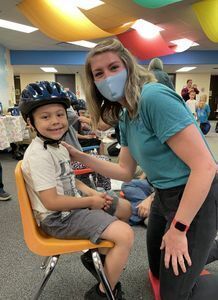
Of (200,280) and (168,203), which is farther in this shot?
(200,280)

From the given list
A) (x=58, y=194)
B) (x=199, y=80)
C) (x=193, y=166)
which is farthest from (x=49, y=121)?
(x=199, y=80)

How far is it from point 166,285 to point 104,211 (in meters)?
0.44

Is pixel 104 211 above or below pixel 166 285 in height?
above

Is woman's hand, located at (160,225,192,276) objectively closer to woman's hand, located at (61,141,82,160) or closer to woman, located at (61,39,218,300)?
woman, located at (61,39,218,300)

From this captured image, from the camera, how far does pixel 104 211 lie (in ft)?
4.49

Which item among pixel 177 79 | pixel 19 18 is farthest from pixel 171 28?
pixel 177 79

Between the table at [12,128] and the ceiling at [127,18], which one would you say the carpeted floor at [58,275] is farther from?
the ceiling at [127,18]

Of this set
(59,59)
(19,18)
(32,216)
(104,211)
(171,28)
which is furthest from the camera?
(59,59)

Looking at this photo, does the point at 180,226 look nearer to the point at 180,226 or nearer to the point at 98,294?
the point at 180,226

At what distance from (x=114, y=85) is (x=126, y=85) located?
58 mm

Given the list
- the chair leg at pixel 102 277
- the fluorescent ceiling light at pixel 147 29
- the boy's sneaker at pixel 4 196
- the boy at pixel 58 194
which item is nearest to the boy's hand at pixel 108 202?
the boy at pixel 58 194

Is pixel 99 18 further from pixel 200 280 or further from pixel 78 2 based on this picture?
pixel 200 280

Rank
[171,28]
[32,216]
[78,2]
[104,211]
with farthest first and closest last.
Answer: [171,28] → [78,2] → [104,211] → [32,216]

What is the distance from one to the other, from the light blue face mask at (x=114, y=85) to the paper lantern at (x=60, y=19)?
325 cm
